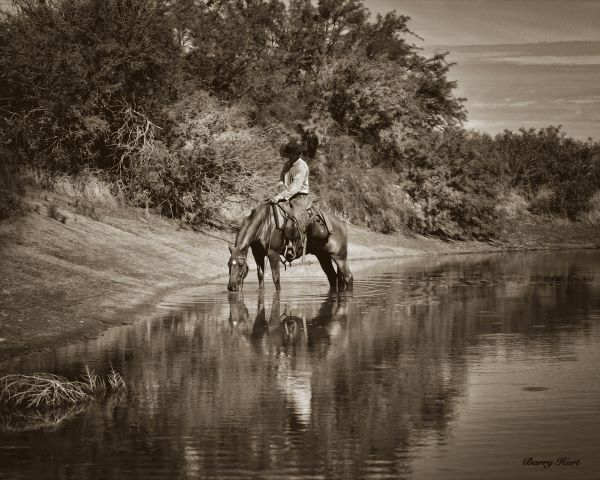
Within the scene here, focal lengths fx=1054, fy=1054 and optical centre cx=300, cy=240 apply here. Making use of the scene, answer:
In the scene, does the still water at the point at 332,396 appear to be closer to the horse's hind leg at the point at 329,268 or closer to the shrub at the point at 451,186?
the horse's hind leg at the point at 329,268

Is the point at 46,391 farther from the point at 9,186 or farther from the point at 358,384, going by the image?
the point at 9,186

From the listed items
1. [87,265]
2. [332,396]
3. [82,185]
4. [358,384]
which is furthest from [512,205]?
[332,396]

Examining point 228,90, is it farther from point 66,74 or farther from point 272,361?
point 272,361

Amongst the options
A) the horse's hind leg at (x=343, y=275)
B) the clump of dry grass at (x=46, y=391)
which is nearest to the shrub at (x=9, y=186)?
the horse's hind leg at (x=343, y=275)

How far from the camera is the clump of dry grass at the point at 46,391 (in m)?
10.3

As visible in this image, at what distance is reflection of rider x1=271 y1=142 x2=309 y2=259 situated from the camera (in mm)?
20953

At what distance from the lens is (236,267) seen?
67.5ft

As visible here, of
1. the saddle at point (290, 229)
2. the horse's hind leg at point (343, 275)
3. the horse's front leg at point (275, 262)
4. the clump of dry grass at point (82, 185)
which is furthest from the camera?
the clump of dry grass at point (82, 185)

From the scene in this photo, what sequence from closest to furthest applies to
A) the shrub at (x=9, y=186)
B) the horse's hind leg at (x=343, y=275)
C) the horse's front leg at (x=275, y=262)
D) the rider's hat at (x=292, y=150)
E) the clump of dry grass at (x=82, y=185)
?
1. the horse's front leg at (x=275, y=262)
2. the rider's hat at (x=292, y=150)
3. the horse's hind leg at (x=343, y=275)
4. the shrub at (x=9, y=186)
5. the clump of dry grass at (x=82, y=185)

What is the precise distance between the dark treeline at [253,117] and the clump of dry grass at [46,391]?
13.1 meters

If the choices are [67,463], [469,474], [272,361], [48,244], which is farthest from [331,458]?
[48,244]

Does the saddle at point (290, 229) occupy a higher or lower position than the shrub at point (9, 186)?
lower

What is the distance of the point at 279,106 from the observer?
41219mm

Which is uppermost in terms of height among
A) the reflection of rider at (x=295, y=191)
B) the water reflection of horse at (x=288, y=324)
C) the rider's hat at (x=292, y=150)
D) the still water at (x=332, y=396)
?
the rider's hat at (x=292, y=150)
